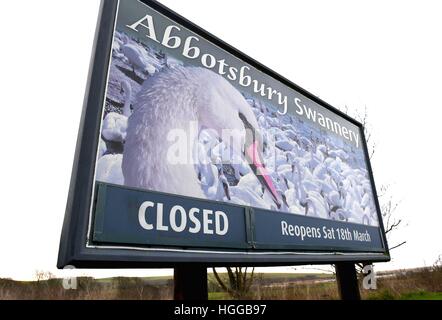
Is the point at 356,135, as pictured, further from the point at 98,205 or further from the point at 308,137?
the point at 98,205

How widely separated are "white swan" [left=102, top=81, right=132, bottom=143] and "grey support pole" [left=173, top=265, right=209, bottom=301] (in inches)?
37.7

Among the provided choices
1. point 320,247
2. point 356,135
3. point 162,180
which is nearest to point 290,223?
point 320,247

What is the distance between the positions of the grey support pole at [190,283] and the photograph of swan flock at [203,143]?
51 centimetres

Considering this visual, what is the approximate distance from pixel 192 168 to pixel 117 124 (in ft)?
1.96

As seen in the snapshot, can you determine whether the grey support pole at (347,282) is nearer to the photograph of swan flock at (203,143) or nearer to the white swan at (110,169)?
the photograph of swan flock at (203,143)

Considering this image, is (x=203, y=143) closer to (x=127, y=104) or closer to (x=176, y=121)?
(x=176, y=121)

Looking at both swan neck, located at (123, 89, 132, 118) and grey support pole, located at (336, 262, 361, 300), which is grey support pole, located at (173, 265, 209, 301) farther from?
grey support pole, located at (336, 262, 361, 300)

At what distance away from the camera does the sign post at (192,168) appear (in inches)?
64.1

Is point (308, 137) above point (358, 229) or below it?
above

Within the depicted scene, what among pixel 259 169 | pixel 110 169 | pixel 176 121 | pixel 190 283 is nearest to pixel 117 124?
pixel 110 169

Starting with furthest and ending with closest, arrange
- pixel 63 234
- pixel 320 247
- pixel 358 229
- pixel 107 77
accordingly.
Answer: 1. pixel 358 229
2. pixel 320 247
3. pixel 107 77
4. pixel 63 234

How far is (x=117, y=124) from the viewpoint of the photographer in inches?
72.6

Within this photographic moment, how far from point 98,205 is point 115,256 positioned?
0.88 ft

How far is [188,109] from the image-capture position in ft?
7.68
